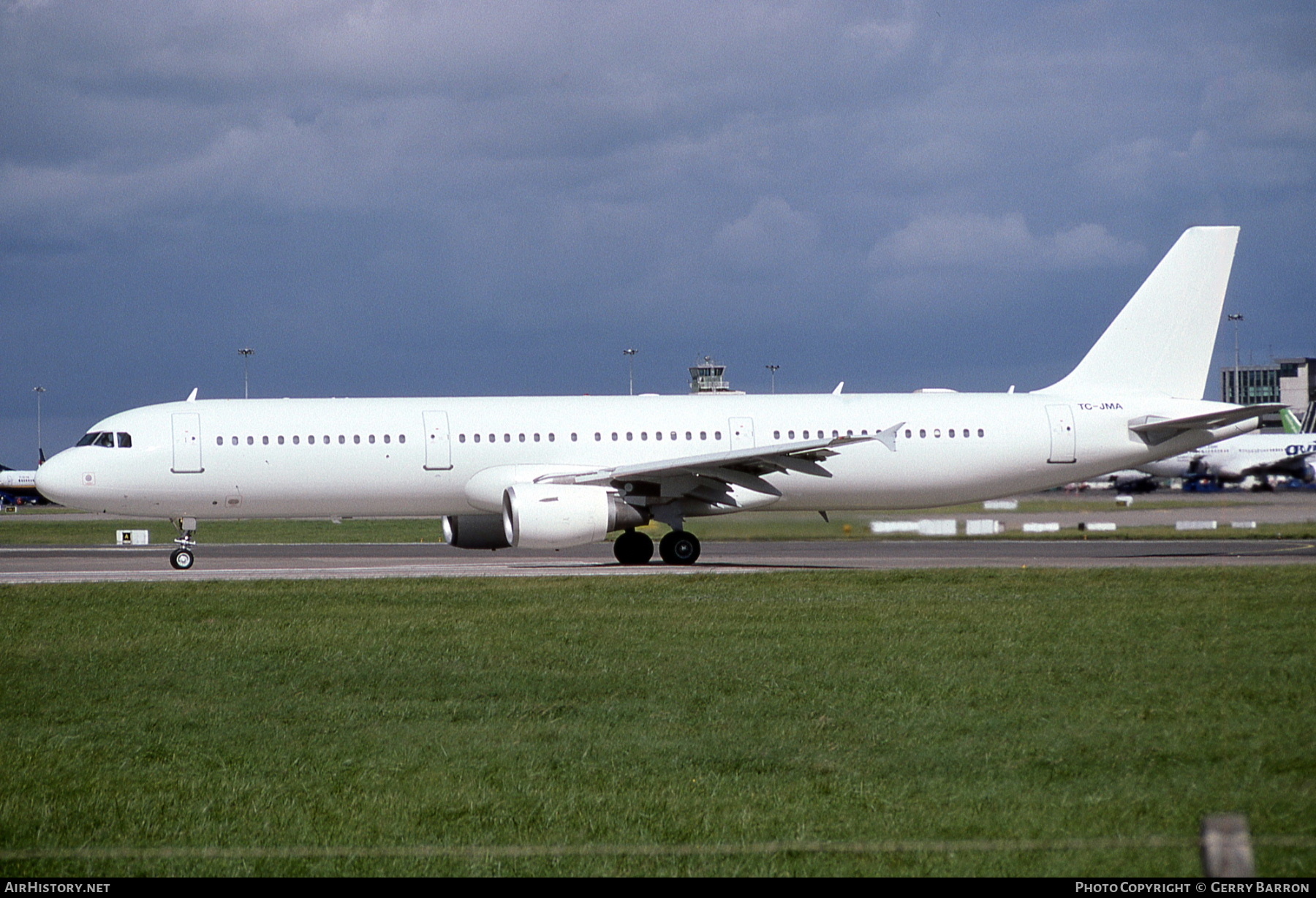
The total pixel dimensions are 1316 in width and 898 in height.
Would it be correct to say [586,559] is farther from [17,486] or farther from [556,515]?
[17,486]

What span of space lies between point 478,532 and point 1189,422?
571 inches

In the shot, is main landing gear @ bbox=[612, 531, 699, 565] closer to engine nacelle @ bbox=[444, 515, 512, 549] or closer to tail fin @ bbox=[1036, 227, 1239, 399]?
engine nacelle @ bbox=[444, 515, 512, 549]

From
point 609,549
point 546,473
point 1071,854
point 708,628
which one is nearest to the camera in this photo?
point 1071,854

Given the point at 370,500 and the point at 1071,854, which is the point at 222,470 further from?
the point at 1071,854

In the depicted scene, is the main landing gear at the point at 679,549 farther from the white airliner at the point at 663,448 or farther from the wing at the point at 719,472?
the wing at the point at 719,472

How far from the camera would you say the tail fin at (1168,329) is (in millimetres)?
30312

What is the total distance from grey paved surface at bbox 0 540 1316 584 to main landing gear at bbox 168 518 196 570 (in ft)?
1.60

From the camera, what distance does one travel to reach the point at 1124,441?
95.7 feet

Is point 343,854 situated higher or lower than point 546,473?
lower

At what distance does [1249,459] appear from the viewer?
7494cm

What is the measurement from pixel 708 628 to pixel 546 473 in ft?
40.9

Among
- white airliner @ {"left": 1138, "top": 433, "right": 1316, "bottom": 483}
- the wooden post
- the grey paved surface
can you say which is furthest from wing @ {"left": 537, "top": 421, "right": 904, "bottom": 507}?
white airliner @ {"left": 1138, "top": 433, "right": 1316, "bottom": 483}

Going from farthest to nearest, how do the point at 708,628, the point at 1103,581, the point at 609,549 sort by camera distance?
the point at 609,549 < the point at 1103,581 < the point at 708,628

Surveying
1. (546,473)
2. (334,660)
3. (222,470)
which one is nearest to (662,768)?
(334,660)
